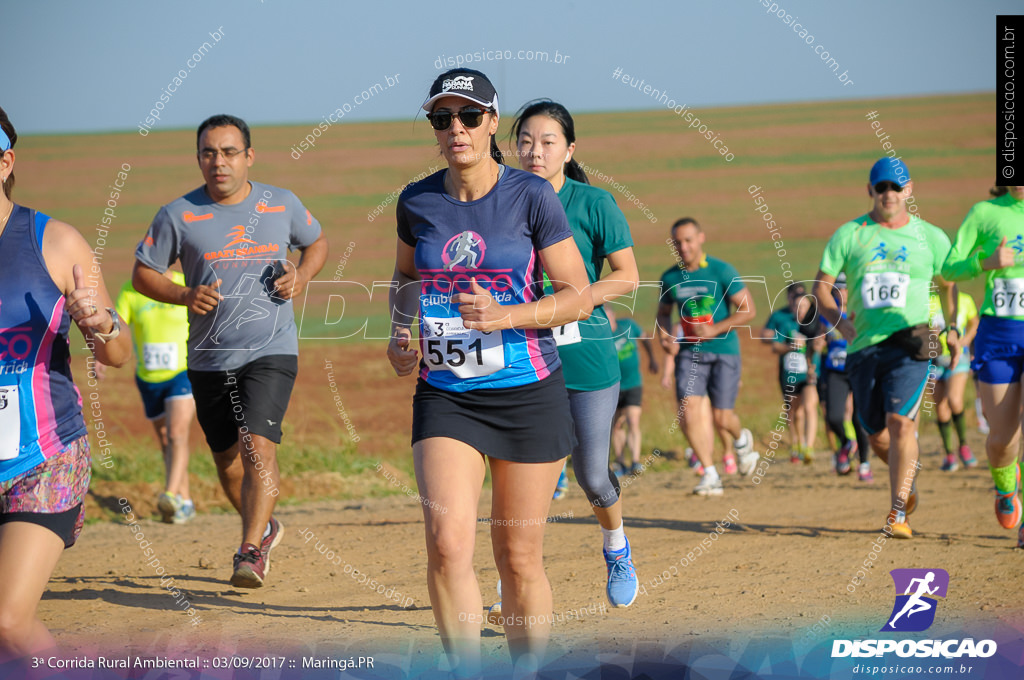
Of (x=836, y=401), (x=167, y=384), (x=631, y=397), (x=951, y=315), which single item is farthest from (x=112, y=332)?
(x=836, y=401)

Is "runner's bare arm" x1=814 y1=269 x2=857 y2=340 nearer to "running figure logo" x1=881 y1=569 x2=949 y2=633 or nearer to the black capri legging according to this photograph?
"running figure logo" x1=881 y1=569 x2=949 y2=633

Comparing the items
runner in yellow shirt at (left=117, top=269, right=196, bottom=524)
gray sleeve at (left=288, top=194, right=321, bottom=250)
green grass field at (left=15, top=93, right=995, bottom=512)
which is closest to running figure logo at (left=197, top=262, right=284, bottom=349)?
gray sleeve at (left=288, top=194, right=321, bottom=250)

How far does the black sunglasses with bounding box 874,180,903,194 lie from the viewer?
625 centimetres

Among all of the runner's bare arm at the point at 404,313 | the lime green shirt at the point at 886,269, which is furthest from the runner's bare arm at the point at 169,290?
the lime green shirt at the point at 886,269

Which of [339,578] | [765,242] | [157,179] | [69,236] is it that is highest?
[157,179]

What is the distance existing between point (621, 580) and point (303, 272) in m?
2.46

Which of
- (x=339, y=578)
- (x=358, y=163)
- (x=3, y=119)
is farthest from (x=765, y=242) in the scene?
(x=3, y=119)

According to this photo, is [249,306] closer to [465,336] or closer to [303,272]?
[303,272]

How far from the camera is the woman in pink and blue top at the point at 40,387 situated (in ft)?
10.1

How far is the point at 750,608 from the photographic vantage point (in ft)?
16.2

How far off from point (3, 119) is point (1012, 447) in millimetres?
5774

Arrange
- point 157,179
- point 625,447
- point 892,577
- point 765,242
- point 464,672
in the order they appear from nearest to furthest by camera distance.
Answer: point 464,672 → point 892,577 → point 625,447 → point 765,242 → point 157,179

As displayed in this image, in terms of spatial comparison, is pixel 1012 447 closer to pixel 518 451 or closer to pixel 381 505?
pixel 518 451

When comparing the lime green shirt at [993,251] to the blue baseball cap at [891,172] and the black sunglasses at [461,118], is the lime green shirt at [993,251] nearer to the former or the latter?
the blue baseball cap at [891,172]
